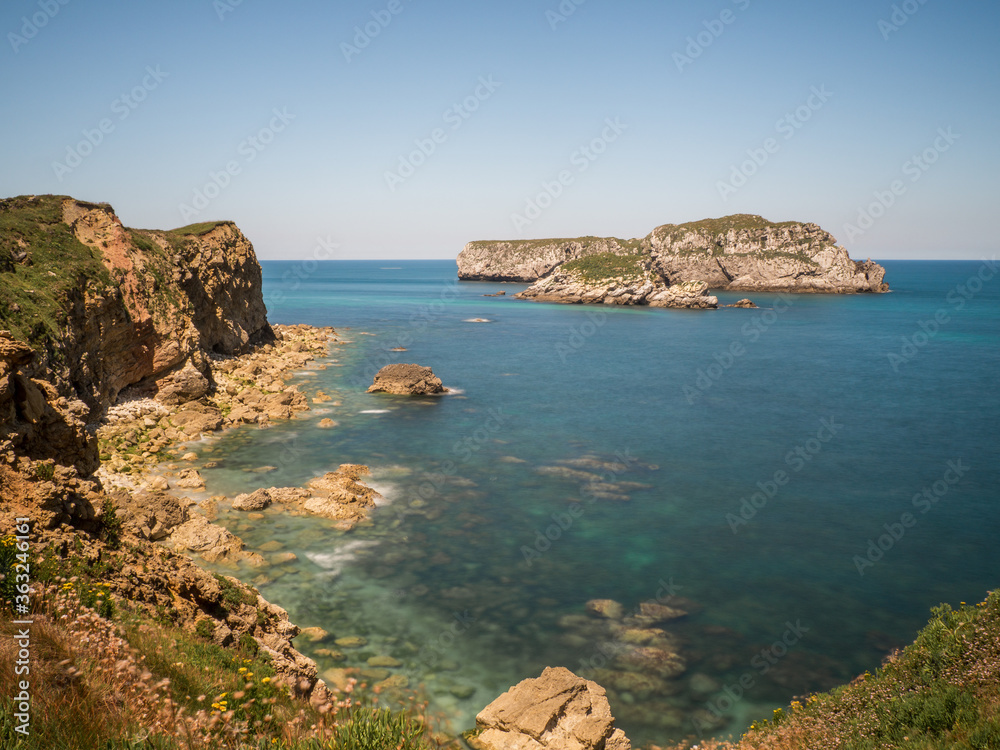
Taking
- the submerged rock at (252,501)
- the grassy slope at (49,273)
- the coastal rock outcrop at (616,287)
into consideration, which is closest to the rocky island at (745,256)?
the coastal rock outcrop at (616,287)

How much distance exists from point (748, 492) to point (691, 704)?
1590cm

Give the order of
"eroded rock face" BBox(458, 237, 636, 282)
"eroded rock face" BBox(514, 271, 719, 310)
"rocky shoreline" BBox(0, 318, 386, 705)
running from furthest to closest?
"eroded rock face" BBox(458, 237, 636, 282), "eroded rock face" BBox(514, 271, 719, 310), "rocky shoreline" BBox(0, 318, 386, 705)

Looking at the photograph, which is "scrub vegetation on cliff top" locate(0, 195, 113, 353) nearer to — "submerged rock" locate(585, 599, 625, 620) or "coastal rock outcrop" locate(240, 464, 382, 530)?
"coastal rock outcrop" locate(240, 464, 382, 530)

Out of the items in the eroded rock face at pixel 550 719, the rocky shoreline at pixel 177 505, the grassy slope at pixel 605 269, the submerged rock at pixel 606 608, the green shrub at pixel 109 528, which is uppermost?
the grassy slope at pixel 605 269

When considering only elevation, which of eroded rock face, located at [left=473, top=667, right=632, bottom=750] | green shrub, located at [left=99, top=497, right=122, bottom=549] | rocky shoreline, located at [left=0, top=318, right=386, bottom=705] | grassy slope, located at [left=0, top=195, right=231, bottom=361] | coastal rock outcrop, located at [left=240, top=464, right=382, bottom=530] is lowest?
eroded rock face, located at [left=473, top=667, right=632, bottom=750]

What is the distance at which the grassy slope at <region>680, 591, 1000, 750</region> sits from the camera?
9.43 metres

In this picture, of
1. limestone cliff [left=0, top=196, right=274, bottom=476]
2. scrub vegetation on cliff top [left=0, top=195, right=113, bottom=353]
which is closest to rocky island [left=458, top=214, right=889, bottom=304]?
limestone cliff [left=0, top=196, right=274, bottom=476]

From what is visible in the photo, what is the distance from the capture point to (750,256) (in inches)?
6516

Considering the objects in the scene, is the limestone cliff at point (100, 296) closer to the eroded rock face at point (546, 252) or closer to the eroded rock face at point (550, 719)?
the eroded rock face at point (550, 719)

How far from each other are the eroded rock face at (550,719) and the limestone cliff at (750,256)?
161850 mm

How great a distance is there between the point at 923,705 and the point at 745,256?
171634mm

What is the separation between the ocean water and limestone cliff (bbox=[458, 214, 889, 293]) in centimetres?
11193

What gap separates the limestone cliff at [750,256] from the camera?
15950cm

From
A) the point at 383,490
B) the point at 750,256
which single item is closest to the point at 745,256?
the point at 750,256
